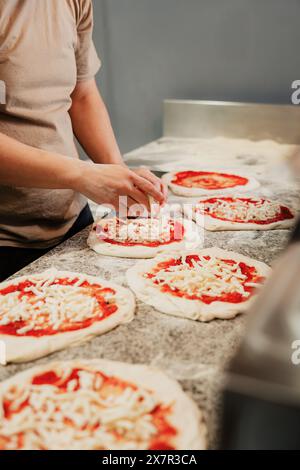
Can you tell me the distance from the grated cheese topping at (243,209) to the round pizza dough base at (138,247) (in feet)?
0.74

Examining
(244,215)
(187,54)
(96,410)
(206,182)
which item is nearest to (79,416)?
(96,410)

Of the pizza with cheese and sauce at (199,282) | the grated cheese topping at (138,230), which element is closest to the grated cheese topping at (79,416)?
the pizza with cheese and sauce at (199,282)

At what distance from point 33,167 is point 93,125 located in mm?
719

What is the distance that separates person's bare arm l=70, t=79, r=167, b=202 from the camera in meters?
2.22

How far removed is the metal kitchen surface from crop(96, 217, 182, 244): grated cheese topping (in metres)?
0.10

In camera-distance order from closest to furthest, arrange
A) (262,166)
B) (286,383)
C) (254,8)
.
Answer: (286,383), (262,166), (254,8)

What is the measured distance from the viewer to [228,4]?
12.2 ft

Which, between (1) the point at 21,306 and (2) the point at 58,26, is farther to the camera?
(2) the point at 58,26

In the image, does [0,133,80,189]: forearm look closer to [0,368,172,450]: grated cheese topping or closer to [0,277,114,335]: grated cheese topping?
[0,277,114,335]: grated cheese topping

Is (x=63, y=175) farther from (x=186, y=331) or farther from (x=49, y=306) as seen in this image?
(x=186, y=331)

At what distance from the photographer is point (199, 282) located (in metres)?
1.50

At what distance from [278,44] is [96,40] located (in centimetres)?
150
